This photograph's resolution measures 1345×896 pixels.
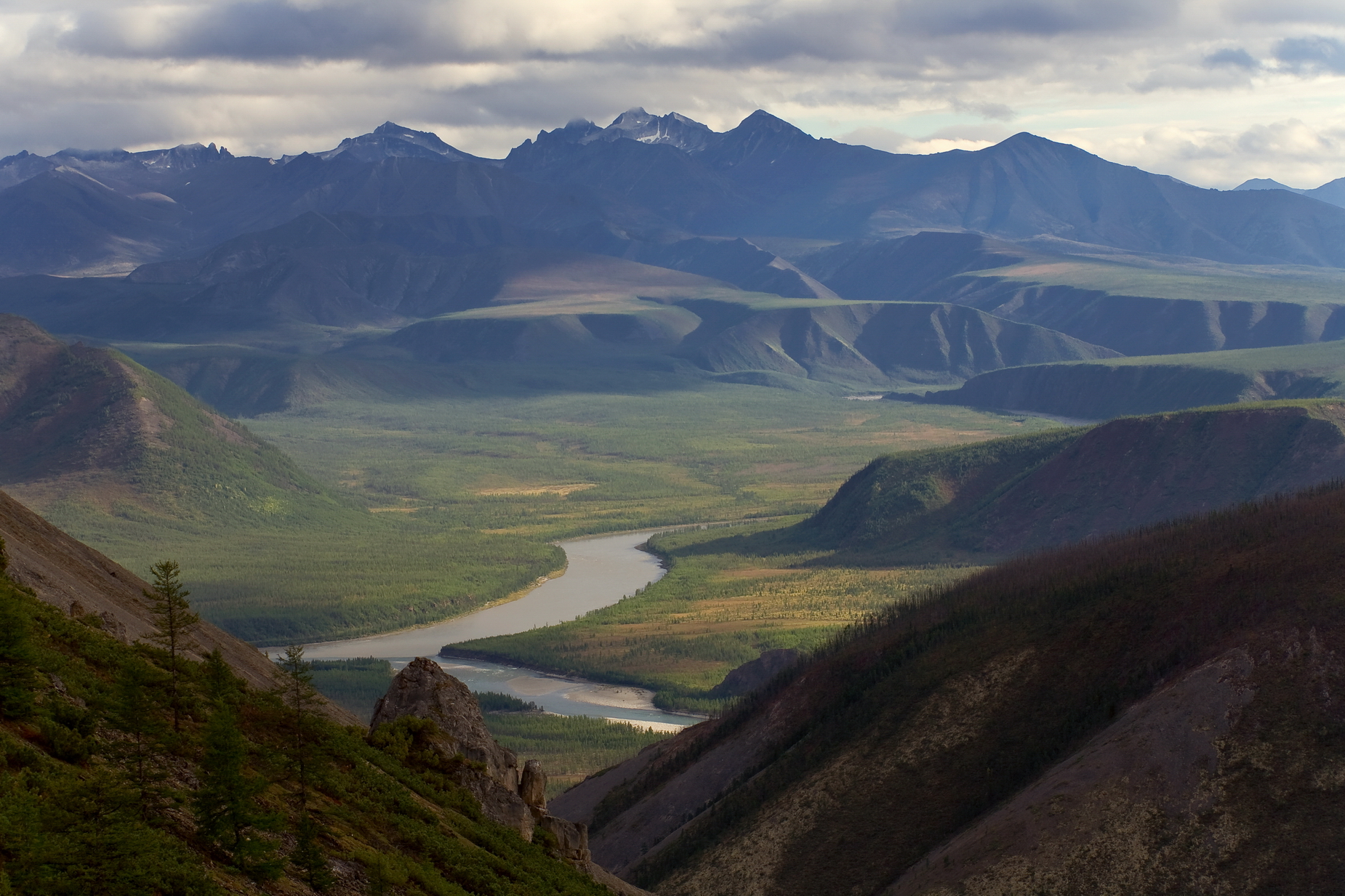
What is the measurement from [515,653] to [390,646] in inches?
673

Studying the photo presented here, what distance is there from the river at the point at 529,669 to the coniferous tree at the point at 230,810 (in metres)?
→ 98.2

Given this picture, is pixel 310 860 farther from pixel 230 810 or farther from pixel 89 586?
pixel 89 586

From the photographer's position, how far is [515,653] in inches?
6161

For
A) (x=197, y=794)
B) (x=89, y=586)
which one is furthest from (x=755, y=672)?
(x=197, y=794)

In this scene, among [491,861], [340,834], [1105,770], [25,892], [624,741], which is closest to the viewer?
[25,892]

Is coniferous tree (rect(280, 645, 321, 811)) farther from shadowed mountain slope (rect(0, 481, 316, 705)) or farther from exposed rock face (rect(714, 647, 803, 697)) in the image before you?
exposed rock face (rect(714, 647, 803, 697))

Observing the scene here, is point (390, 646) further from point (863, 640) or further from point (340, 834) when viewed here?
point (340, 834)

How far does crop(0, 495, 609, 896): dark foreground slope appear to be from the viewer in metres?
28.5

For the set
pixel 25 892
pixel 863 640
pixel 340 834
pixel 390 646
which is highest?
pixel 25 892

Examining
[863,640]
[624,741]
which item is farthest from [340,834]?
[624,741]

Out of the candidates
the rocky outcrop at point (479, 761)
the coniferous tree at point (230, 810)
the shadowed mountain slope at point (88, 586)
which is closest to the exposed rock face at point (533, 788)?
the rocky outcrop at point (479, 761)

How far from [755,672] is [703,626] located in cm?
3186

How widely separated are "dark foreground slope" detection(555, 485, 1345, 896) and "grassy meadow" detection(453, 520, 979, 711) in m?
37.2

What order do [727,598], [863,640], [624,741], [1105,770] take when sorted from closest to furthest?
[1105,770] < [863,640] < [624,741] < [727,598]
